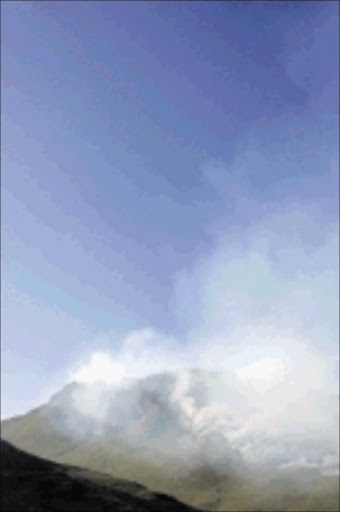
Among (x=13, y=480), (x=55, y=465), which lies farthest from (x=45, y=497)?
(x=55, y=465)

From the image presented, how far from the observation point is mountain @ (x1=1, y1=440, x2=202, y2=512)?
338 ft

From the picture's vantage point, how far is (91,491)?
113m

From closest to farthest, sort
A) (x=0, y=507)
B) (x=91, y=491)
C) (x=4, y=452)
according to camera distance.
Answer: (x=0, y=507) → (x=91, y=491) → (x=4, y=452)

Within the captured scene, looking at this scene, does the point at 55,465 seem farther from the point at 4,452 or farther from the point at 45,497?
the point at 45,497

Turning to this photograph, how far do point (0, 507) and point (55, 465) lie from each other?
2766 cm

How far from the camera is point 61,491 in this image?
356 feet

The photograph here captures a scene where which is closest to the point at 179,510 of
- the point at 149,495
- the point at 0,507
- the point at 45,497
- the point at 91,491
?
the point at 149,495

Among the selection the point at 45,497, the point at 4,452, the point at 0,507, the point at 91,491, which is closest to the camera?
the point at 0,507

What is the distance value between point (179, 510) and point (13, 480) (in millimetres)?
30874

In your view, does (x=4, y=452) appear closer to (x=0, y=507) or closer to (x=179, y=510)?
(x=0, y=507)

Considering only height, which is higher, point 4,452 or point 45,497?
Answer: point 4,452

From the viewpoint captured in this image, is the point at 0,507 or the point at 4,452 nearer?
the point at 0,507

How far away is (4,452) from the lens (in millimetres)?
122062

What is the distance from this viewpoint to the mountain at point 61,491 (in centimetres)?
10312
